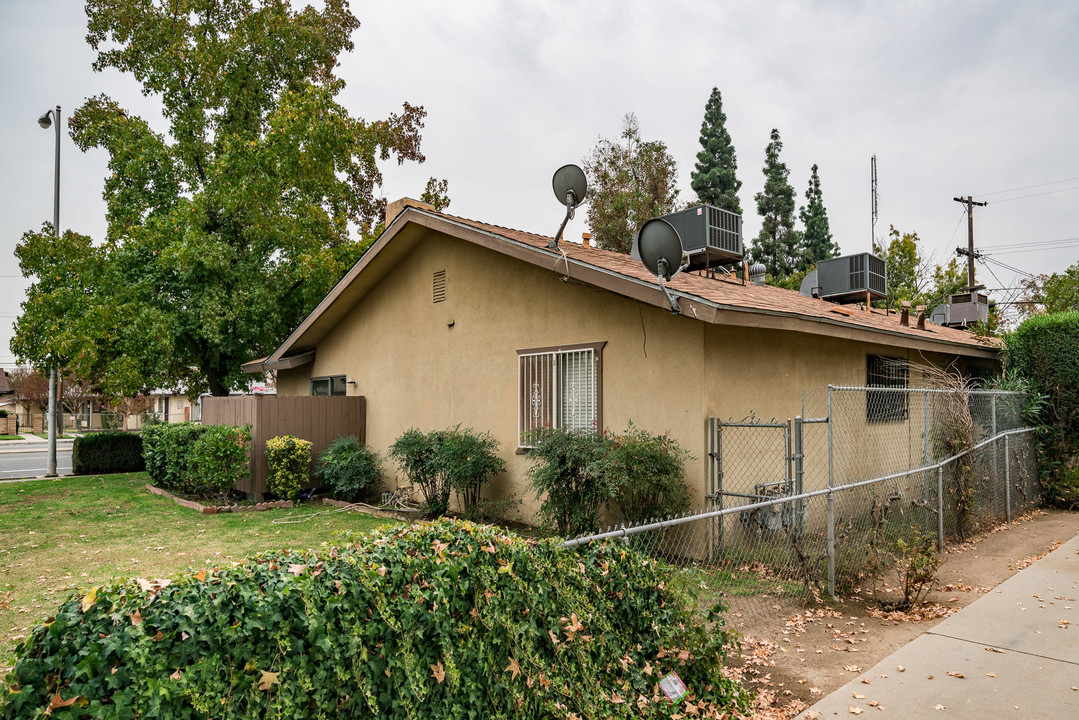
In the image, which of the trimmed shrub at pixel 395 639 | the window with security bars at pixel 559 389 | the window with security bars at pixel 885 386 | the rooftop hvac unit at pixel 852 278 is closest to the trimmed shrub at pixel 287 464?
the window with security bars at pixel 559 389

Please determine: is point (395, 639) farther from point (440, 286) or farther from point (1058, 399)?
point (1058, 399)

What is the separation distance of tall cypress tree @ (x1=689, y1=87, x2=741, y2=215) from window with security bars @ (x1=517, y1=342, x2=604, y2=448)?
29611 mm

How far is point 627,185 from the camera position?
101 feet

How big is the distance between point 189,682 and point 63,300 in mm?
16367

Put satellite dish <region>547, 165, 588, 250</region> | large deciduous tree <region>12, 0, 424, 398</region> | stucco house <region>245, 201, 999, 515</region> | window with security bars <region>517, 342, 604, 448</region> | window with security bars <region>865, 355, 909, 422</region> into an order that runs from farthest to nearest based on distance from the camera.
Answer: large deciduous tree <region>12, 0, 424, 398</region>
window with security bars <region>865, 355, 909, 422</region>
window with security bars <region>517, 342, 604, 448</region>
satellite dish <region>547, 165, 588, 250</region>
stucco house <region>245, 201, 999, 515</region>

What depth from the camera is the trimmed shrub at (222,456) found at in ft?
36.5

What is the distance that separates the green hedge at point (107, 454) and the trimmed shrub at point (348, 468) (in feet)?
30.8

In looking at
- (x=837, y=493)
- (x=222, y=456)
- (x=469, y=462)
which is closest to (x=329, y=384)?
(x=222, y=456)

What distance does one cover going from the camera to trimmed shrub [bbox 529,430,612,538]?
745cm

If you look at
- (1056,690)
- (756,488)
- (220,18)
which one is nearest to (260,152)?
(220,18)

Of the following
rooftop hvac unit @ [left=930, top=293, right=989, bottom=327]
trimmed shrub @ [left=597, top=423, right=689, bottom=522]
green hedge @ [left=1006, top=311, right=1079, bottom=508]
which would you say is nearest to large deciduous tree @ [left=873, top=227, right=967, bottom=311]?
rooftop hvac unit @ [left=930, top=293, right=989, bottom=327]

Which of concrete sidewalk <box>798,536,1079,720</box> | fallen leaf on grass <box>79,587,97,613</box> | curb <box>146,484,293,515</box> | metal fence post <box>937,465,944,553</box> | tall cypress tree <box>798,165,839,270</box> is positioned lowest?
curb <box>146,484,293,515</box>

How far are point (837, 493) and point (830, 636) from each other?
2.81 meters

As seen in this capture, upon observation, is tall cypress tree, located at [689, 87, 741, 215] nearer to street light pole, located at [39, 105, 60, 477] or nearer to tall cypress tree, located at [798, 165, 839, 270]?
tall cypress tree, located at [798, 165, 839, 270]
